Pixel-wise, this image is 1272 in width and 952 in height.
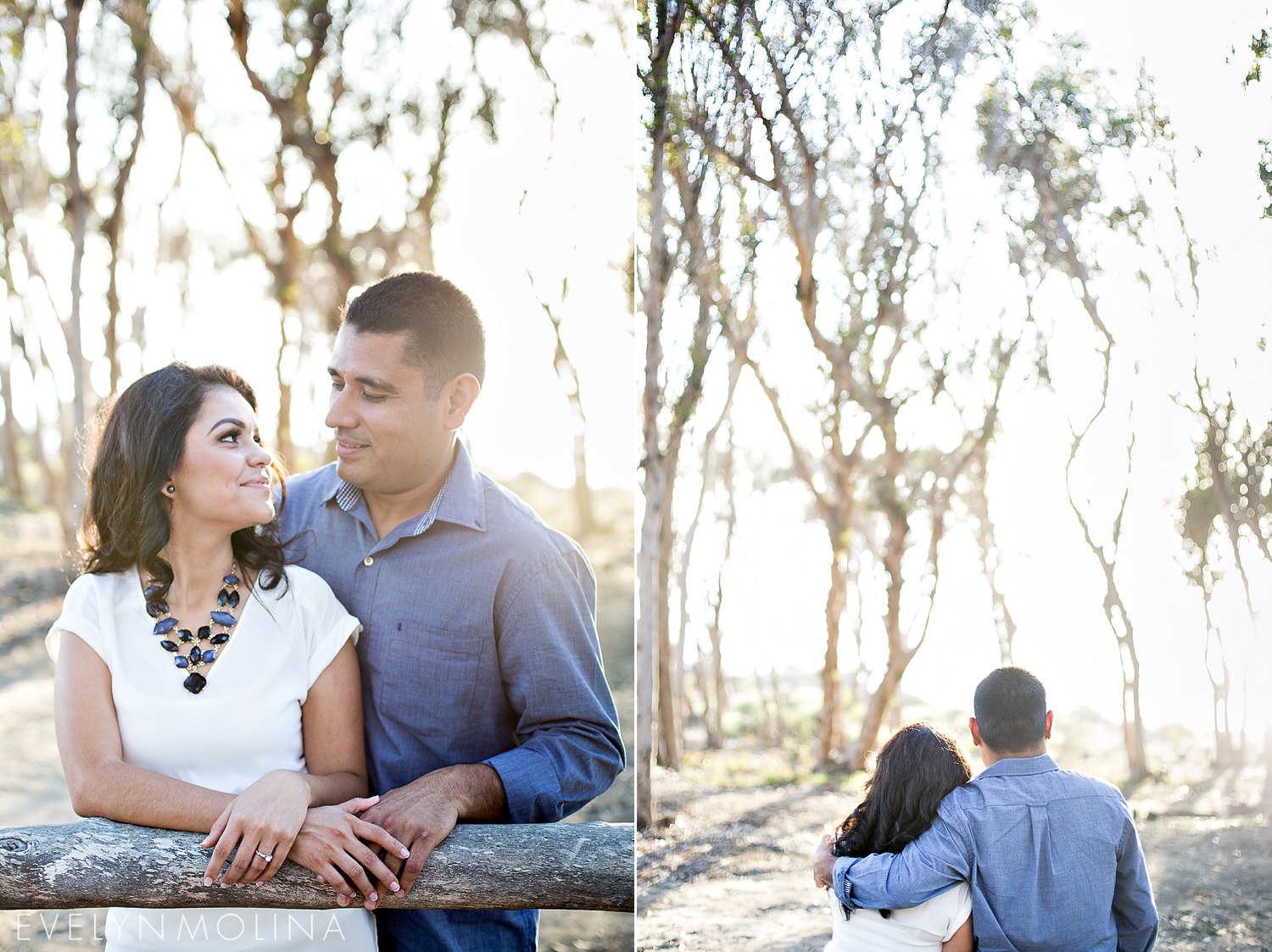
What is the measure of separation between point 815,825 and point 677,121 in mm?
1624

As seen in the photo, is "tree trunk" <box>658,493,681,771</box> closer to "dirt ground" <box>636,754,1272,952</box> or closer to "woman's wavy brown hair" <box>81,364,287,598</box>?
"dirt ground" <box>636,754,1272,952</box>

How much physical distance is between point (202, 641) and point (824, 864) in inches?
45.4

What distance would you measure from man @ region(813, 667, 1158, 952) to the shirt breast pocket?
2.56ft

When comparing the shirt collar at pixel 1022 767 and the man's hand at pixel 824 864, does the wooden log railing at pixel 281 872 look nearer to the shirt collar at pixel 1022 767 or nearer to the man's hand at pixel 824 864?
the man's hand at pixel 824 864

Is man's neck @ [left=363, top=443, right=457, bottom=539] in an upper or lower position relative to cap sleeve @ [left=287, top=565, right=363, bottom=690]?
upper

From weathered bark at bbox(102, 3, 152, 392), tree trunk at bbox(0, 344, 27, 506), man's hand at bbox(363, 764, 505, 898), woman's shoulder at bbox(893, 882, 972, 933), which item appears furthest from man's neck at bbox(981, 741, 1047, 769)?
tree trunk at bbox(0, 344, 27, 506)

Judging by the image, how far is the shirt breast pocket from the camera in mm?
1928

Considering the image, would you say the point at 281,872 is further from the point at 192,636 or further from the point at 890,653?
the point at 890,653

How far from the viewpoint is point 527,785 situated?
1.82 m

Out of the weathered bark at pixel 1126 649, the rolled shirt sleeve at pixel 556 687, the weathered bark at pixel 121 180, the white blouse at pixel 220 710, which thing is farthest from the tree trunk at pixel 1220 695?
the weathered bark at pixel 121 180

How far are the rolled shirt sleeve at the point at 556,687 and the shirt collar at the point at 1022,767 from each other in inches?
25.6

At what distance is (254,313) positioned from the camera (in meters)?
8.77

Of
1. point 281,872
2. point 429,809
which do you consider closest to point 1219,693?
point 429,809

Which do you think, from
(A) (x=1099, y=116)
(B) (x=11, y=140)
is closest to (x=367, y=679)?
(A) (x=1099, y=116)
